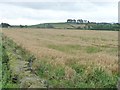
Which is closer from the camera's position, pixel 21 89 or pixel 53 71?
pixel 21 89

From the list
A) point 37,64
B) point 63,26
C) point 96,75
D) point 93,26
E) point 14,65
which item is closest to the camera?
point 96,75

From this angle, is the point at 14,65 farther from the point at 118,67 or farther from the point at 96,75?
the point at 118,67

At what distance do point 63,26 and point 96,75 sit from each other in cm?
10246

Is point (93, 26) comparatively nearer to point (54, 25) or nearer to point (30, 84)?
point (54, 25)

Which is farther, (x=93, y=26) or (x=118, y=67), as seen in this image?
(x=93, y=26)

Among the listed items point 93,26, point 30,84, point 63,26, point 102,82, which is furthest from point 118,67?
point 63,26

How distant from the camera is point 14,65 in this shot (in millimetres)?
11797

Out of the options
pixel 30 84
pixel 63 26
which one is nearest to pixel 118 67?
pixel 30 84

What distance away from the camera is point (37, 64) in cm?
1338

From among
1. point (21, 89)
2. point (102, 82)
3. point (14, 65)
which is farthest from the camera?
point (14, 65)

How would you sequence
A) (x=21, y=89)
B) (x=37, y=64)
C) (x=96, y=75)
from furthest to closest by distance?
(x=37, y=64) → (x=96, y=75) → (x=21, y=89)

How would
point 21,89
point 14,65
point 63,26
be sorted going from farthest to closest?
point 63,26
point 14,65
point 21,89

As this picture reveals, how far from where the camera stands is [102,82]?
994 cm

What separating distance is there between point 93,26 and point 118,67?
8821 cm
